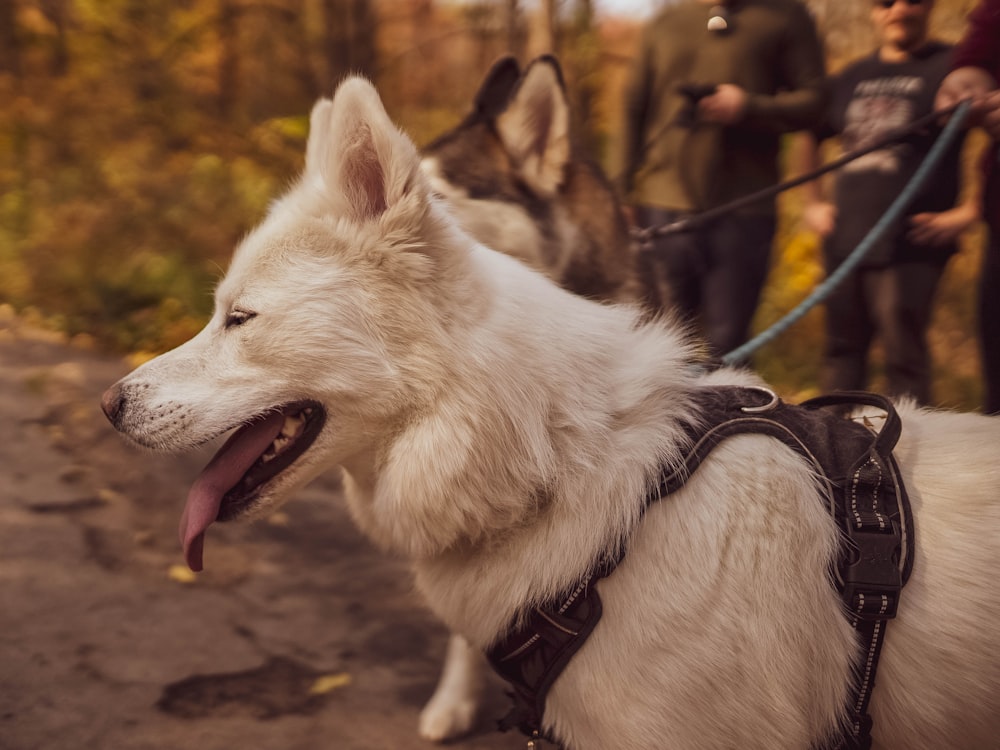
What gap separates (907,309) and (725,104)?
1.14 meters

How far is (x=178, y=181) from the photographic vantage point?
804 centimetres

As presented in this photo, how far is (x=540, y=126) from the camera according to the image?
323 cm

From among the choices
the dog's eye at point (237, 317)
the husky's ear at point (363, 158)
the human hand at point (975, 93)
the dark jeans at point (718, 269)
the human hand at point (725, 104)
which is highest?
the husky's ear at point (363, 158)

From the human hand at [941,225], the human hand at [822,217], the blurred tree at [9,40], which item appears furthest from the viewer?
the blurred tree at [9,40]

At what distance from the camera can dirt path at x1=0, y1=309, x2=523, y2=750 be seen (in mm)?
2541

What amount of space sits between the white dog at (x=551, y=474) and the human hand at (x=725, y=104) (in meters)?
1.65

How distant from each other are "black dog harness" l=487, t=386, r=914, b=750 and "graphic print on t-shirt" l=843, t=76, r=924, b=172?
183 cm

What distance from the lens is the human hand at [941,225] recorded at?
3015 millimetres

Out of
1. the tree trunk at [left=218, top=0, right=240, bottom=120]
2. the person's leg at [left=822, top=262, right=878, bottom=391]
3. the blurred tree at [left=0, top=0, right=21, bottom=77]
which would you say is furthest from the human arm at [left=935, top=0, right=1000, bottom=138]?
the blurred tree at [left=0, top=0, right=21, bottom=77]

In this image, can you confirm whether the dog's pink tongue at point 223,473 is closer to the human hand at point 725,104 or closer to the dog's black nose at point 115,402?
the dog's black nose at point 115,402

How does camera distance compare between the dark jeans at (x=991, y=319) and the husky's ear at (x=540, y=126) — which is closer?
the dark jeans at (x=991, y=319)

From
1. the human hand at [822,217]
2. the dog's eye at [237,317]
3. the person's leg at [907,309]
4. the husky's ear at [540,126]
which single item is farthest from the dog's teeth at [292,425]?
the human hand at [822,217]

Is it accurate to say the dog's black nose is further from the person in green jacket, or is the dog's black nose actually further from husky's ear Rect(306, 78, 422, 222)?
the person in green jacket

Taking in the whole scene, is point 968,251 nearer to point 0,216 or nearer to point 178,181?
point 178,181
